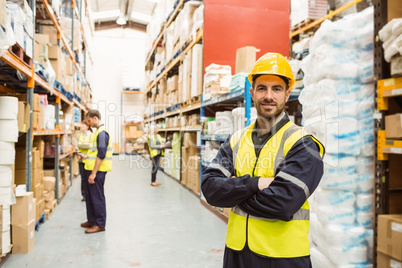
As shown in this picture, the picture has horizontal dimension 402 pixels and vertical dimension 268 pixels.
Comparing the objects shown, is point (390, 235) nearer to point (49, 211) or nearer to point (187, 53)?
point (49, 211)

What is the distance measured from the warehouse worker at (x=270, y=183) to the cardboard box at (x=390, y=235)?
1.04 m

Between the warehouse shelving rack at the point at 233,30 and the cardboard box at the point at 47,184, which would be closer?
the cardboard box at the point at 47,184

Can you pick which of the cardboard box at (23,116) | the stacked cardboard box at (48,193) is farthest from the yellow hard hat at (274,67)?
the stacked cardboard box at (48,193)

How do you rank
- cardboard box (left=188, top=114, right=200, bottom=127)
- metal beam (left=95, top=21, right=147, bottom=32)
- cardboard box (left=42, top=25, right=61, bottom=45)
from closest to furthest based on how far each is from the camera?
cardboard box (left=42, top=25, right=61, bottom=45)
cardboard box (left=188, top=114, right=200, bottom=127)
metal beam (left=95, top=21, right=147, bottom=32)

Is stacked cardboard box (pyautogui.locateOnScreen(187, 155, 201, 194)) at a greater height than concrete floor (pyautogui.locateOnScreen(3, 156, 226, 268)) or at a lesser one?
greater

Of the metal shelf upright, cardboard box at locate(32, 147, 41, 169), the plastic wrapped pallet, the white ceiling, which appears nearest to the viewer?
the plastic wrapped pallet

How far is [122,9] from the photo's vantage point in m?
19.3

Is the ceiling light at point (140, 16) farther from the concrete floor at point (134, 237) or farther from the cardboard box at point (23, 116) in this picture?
the cardboard box at point (23, 116)

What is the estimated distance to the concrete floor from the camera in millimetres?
3607

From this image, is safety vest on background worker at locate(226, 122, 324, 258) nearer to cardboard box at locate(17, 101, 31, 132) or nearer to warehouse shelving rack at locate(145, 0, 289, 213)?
cardboard box at locate(17, 101, 31, 132)

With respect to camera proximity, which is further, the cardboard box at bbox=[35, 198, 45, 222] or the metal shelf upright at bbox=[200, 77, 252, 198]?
the cardboard box at bbox=[35, 198, 45, 222]

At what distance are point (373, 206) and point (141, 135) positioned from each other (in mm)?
16842

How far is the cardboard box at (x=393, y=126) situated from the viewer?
2.34m

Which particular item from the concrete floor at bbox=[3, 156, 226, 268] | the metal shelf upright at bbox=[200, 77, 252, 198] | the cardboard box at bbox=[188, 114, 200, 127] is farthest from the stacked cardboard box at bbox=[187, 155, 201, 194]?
the cardboard box at bbox=[188, 114, 200, 127]
